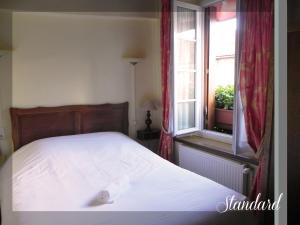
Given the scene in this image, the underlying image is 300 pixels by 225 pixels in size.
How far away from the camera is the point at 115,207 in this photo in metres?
1.56

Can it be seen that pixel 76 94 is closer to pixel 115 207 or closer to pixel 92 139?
pixel 92 139

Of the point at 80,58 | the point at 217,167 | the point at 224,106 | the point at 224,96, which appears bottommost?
the point at 217,167

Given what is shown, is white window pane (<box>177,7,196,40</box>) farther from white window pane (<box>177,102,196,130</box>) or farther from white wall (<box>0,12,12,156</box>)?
white wall (<box>0,12,12,156</box>)

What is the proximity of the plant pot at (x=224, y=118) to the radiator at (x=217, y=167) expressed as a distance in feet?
1.63

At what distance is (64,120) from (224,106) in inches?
76.0

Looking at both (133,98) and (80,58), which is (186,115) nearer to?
(133,98)

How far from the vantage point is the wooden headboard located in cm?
289

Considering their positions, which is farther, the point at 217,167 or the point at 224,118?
the point at 224,118

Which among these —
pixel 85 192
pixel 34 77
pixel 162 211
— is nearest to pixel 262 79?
pixel 162 211

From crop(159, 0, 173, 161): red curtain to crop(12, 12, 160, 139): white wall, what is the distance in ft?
1.70

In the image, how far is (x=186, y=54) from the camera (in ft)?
9.94

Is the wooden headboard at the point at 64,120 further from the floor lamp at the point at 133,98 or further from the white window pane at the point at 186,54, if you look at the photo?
the white window pane at the point at 186,54

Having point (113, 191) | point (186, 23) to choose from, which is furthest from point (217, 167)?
point (186, 23)

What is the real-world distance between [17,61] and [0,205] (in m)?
1.69
